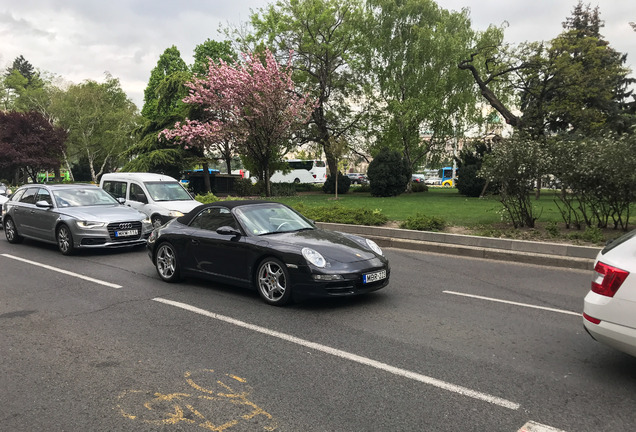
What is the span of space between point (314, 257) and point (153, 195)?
28.5 feet

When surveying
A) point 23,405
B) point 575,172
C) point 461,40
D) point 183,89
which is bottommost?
point 23,405

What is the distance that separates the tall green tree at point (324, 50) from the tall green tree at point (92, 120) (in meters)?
25.6

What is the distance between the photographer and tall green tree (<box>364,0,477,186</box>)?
102ft

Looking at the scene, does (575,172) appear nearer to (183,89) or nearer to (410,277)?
(410,277)

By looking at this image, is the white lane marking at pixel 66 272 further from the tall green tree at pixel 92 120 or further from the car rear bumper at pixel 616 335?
the tall green tree at pixel 92 120

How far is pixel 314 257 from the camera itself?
5.77m

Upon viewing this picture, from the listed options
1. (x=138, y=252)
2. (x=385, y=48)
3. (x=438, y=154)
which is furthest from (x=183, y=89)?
(x=138, y=252)

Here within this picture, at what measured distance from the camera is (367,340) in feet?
15.5

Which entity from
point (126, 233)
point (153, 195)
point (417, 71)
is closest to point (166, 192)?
point (153, 195)

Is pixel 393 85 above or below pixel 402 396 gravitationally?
above

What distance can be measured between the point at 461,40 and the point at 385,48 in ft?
17.4

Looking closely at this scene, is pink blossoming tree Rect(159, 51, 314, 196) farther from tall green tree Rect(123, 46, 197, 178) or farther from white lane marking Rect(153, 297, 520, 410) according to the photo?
white lane marking Rect(153, 297, 520, 410)

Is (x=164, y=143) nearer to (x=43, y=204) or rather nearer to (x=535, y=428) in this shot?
(x=43, y=204)

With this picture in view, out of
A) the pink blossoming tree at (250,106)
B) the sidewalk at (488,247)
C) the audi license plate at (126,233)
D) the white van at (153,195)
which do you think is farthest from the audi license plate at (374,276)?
the pink blossoming tree at (250,106)
